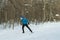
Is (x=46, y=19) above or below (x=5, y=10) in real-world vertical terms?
below

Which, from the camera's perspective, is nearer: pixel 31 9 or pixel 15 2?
pixel 15 2

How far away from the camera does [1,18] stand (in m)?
28.9

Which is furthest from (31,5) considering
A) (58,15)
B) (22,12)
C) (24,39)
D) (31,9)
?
(24,39)

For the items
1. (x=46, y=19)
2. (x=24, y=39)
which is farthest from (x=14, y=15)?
(x=24, y=39)

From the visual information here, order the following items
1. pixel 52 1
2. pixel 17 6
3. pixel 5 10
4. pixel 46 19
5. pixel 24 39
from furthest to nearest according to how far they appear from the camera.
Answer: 1. pixel 52 1
2. pixel 46 19
3. pixel 17 6
4. pixel 5 10
5. pixel 24 39

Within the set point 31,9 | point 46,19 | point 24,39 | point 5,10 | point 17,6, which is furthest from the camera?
point 46,19

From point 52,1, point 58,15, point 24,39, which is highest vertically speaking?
point 24,39

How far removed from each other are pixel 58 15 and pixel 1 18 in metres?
14.4

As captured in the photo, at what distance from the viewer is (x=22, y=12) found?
101ft

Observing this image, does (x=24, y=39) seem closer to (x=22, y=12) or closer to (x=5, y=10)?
(x=5, y=10)

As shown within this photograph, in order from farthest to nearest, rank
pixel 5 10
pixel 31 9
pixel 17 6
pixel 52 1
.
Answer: pixel 52 1, pixel 31 9, pixel 17 6, pixel 5 10

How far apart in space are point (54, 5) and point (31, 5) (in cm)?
745

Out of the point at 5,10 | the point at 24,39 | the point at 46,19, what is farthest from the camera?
the point at 46,19

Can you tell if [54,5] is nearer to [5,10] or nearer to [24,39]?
[5,10]
